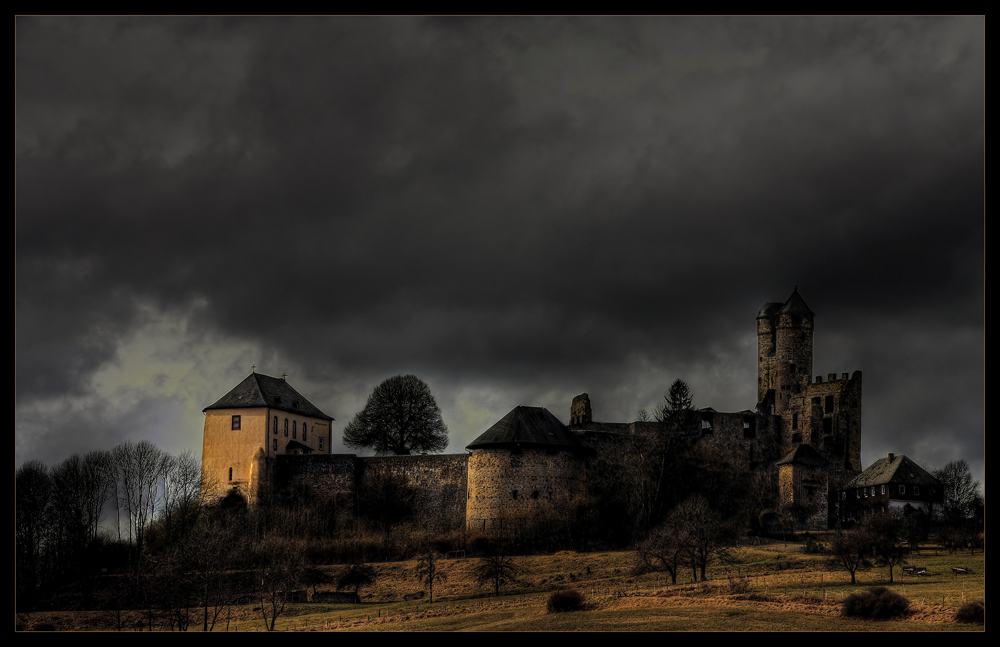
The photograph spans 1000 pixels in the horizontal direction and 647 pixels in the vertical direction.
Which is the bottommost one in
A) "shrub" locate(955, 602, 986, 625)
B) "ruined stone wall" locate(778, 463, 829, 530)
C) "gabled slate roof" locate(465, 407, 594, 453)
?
"shrub" locate(955, 602, 986, 625)

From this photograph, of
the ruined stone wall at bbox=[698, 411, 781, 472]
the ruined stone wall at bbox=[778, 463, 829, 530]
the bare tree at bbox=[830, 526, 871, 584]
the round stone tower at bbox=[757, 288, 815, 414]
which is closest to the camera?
the bare tree at bbox=[830, 526, 871, 584]

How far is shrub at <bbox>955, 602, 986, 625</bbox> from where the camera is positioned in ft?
120

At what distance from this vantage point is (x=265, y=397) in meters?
70.0

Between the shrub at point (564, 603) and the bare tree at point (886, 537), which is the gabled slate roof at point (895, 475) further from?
the shrub at point (564, 603)

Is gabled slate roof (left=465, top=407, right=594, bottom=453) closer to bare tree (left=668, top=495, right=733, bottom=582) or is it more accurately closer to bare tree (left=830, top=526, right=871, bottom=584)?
bare tree (left=668, top=495, right=733, bottom=582)

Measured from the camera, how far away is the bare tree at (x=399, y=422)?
82.3 metres

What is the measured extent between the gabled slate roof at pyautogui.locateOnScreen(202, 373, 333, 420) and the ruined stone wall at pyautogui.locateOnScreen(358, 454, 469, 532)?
263 inches

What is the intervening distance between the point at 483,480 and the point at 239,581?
13543mm

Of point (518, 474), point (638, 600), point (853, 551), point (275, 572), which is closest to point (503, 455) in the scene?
point (518, 474)

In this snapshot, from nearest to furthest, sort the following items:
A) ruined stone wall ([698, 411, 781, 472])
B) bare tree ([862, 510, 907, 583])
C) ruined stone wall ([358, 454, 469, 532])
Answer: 1. bare tree ([862, 510, 907, 583])
2. ruined stone wall ([358, 454, 469, 532])
3. ruined stone wall ([698, 411, 781, 472])

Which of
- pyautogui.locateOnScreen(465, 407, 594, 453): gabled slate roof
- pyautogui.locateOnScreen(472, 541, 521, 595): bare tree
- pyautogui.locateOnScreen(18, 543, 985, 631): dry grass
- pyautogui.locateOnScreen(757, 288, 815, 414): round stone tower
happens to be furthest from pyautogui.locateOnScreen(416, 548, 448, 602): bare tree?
pyautogui.locateOnScreen(757, 288, 815, 414): round stone tower

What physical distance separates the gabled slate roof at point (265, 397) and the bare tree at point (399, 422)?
28.4 feet

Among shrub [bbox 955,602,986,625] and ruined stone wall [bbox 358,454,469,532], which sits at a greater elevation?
ruined stone wall [bbox 358,454,469,532]

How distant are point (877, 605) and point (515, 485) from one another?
27.3 m
